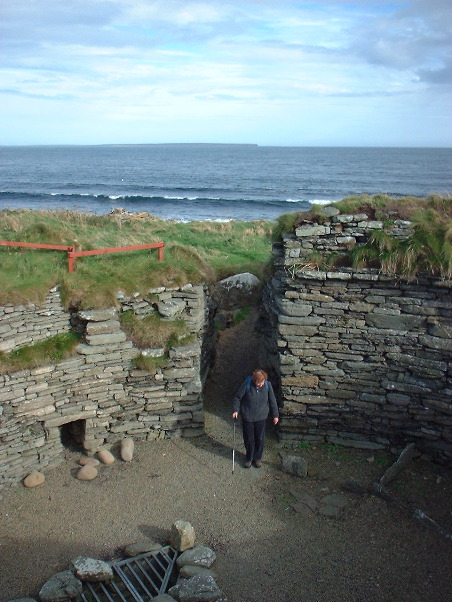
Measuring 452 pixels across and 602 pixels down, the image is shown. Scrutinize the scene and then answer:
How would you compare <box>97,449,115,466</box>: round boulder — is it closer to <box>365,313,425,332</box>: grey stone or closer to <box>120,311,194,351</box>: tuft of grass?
<box>120,311,194,351</box>: tuft of grass

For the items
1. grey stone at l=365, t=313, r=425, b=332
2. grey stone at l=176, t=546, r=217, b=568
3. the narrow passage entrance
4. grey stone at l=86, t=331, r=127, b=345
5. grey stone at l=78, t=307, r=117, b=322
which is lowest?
grey stone at l=176, t=546, r=217, b=568

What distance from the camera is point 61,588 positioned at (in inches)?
276

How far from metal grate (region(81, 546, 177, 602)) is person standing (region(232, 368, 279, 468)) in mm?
2571

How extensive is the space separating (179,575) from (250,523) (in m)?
1.56

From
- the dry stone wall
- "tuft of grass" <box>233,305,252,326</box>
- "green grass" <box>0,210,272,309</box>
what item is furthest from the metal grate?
"tuft of grass" <box>233,305,252,326</box>

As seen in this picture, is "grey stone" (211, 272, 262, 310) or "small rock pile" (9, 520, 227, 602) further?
"grey stone" (211, 272, 262, 310)

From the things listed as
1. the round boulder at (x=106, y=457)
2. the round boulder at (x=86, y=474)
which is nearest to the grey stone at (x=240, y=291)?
the round boulder at (x=106, y=457)

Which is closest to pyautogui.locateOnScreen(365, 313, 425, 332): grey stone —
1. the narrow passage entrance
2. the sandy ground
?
the sandy ground

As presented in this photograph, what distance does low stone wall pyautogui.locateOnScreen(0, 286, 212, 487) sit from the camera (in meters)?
9.32

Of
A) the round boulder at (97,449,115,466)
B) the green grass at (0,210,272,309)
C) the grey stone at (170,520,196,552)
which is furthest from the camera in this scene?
the green grass at (0,210,272,309)

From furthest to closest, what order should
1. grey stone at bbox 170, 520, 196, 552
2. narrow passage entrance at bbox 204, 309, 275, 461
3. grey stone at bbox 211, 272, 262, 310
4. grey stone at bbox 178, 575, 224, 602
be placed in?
grey stone at bbox 211, 272, 262, 310 < narrow passage entrance at bbox 204, 309, 275, 461 < grey stone at bbox 170, 520, 196, 552 < grey stone at bbox 178, 575, 224, 602

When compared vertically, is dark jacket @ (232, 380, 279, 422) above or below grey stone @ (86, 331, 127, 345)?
below

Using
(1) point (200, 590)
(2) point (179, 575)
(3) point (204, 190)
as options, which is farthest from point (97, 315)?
(3) point (204, 190)

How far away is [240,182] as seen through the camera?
71750 mm
